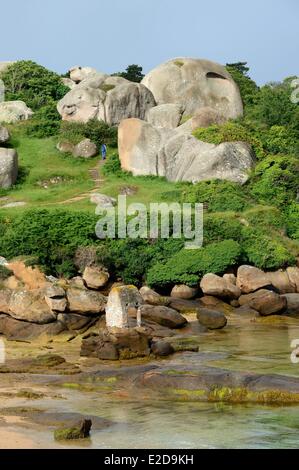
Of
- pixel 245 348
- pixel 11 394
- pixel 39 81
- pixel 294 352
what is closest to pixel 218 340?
pixel 245 348

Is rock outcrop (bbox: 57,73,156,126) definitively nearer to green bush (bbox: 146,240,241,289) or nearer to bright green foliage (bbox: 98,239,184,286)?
bright green foliage (bbox: 98,239,184,286)

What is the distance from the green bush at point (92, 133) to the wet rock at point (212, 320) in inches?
996

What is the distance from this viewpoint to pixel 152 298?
32.9 metres

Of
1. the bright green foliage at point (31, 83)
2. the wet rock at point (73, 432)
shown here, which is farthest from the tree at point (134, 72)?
the wet rock at point (73, 432)

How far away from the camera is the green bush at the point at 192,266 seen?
116 ft

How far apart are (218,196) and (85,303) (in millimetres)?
14420

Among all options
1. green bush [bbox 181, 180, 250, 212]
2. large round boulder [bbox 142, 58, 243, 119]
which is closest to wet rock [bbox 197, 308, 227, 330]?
green bush [bbox 181, 180, 250, 212]

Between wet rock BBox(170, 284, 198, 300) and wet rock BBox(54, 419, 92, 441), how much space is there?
19.8 meters

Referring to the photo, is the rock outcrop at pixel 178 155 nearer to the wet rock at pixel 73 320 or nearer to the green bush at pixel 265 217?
the green bush at pixel 265 217

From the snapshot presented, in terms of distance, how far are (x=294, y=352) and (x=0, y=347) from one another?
28.5ft

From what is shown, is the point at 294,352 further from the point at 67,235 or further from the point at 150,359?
the point at 67,235

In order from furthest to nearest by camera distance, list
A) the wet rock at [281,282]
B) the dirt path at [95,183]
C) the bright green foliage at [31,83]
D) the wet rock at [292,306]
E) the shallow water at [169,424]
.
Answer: the bright green foliage at [31,83]
the dirt path at [95,183]
the wet rock at [281,282]
the wet rock at [292,306]
the shallow water at [169,424]

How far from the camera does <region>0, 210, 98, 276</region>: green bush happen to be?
35750mm

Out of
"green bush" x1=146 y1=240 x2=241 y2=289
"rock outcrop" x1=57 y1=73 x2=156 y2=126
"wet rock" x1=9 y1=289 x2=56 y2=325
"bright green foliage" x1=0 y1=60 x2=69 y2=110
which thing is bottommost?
"wet rock" x1=9 y1=289 x2=56 y2=325
